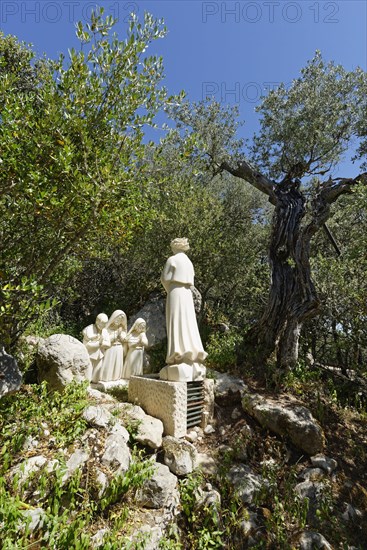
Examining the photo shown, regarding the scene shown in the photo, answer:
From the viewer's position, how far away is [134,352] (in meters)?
6.96

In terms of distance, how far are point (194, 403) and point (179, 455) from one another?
1021 millimetres

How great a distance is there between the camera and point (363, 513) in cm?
482

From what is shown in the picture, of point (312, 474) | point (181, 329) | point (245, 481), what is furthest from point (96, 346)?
point (312, 474)

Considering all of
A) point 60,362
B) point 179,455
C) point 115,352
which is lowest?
point 179,455

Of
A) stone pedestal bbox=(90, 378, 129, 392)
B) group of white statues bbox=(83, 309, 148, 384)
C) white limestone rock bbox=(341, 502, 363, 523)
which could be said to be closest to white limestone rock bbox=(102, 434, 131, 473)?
stone pedestal bbox=(90, 378, 129, 392)

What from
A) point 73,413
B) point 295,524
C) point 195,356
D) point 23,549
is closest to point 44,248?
point 73,413

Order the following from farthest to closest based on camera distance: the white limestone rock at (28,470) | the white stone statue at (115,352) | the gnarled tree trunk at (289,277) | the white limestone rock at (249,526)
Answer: the gnarled tree trunk at (289,277) < the white stone statue at (115,352) < the white limestone rock at (249,526) < the white limestone rock at (28,470)

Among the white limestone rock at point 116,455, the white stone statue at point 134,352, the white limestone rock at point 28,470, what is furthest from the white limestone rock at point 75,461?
the white stone statue at point 134,352

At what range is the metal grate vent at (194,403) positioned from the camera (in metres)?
5.60

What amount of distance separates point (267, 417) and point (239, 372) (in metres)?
1.70

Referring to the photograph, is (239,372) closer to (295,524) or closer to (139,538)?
(295,524)

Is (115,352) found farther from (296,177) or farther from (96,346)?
(296,177)

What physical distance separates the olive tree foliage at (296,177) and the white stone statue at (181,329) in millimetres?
2788

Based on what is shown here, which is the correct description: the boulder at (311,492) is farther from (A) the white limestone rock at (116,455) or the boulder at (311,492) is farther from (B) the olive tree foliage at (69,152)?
(B) the olive tree foliage at (69,152)
